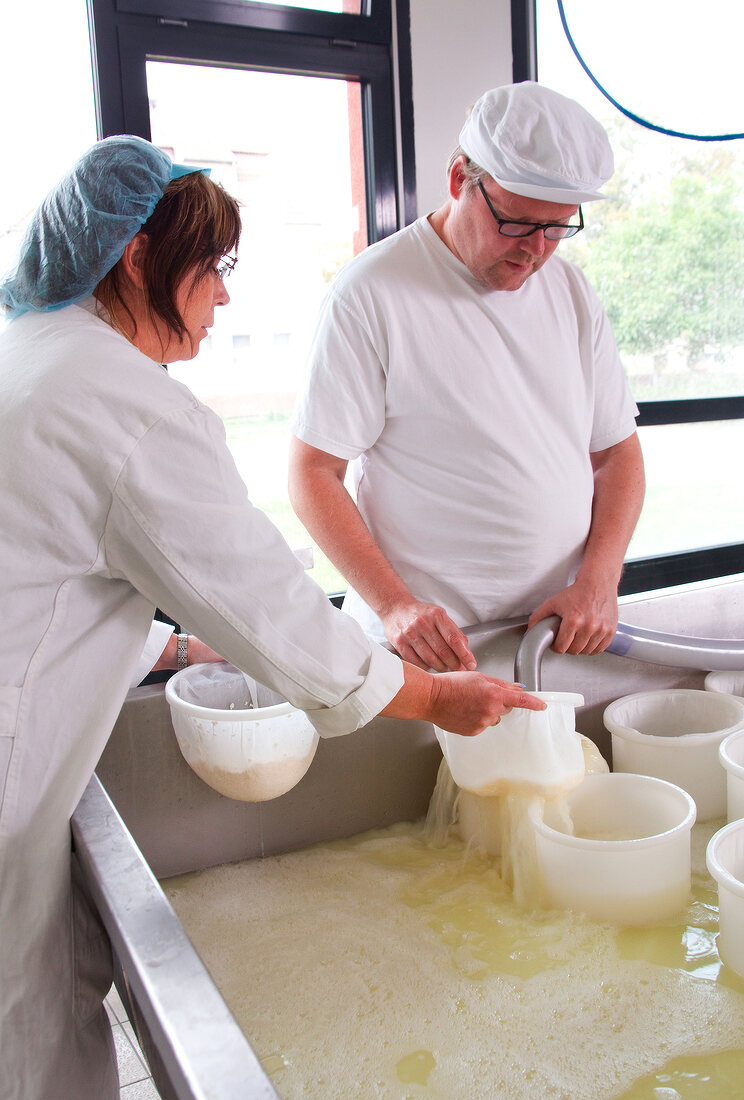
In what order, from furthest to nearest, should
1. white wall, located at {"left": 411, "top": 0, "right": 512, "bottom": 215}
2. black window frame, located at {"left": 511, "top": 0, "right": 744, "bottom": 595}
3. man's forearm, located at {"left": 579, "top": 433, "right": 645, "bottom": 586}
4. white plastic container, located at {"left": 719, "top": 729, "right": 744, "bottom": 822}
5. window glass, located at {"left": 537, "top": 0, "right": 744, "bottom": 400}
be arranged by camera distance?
black window frame, located at {"left": 511, "top": 0, "right": 744, "bottom": 595}, window glass, located at {"left": 537, "top": 0, "right": 744, "bottom": 400}, white wall, located at {"left": 411, "top": 0, "right": 512, "bottom": 215}, man's forearm, located at {"left": 579, "top": 433, "right": 645, "bottom": 586}, white plastic container, located at {"left": 719, "top": 729, "right": 744, "bottom": 822}

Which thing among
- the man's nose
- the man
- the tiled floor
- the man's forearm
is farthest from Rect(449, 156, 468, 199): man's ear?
the tiled floor

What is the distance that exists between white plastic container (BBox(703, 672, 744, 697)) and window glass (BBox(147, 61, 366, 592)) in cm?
111

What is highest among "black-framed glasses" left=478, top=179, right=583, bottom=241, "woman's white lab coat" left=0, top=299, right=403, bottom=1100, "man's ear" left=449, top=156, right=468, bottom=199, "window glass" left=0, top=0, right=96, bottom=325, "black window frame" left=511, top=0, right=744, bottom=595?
"window glass" left=0, top=0, right=96, bottom=325

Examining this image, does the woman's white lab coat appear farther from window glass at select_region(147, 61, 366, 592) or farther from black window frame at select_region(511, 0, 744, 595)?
black window frame at select_region(511, 0, 744, 595)

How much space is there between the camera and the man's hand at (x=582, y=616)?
5.03ft

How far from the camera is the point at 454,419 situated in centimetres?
156

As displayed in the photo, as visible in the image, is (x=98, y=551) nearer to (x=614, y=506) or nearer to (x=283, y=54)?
(x=614, y=506)

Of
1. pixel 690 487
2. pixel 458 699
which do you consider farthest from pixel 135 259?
pixel 690 487

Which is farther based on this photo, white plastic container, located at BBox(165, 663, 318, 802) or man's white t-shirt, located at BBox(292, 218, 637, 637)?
man's white t-shirt, located at BBox(292, 218, 637, 637)

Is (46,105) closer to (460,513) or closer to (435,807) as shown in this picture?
(460,513)

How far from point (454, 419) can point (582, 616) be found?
15.7 inches

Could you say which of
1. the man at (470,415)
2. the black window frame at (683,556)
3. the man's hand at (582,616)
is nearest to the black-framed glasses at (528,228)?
the man at (470,415)

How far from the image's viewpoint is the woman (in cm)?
83

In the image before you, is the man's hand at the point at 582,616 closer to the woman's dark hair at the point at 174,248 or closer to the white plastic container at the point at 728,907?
the white plastic container at the point at 728,907
